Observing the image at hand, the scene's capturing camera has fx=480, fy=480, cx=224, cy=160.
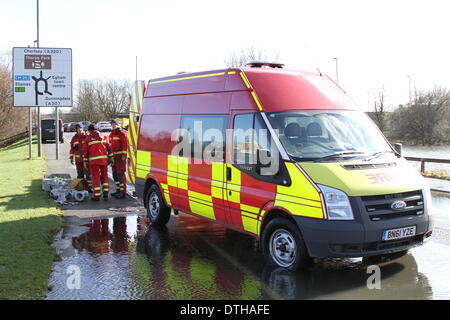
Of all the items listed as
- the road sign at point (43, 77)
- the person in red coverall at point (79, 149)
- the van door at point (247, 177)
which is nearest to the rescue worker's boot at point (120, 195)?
the person in red coverall at point (79, 149)

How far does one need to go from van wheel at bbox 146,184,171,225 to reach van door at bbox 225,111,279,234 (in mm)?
2297

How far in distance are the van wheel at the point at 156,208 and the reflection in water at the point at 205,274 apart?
79 cm

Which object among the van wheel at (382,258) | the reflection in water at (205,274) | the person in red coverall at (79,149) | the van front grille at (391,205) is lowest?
the reflection in water at (205,274)

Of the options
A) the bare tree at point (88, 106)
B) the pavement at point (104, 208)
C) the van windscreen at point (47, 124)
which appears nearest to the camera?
the pavement at point (104, 208)

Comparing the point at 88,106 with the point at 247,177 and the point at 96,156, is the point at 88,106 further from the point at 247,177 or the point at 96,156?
the point at 247,177

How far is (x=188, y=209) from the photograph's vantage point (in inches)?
307

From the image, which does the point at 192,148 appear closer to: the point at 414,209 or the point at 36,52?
the point at 414,209

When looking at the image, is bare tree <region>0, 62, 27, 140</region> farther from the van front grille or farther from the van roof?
the van front grille

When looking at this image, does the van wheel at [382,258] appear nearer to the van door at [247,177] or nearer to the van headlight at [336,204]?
the van headlight at [336,204]

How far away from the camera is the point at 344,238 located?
524 cm

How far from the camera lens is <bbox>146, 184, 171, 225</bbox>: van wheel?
8672 mm

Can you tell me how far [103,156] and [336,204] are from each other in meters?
7.15

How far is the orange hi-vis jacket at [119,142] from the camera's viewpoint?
460 inches
